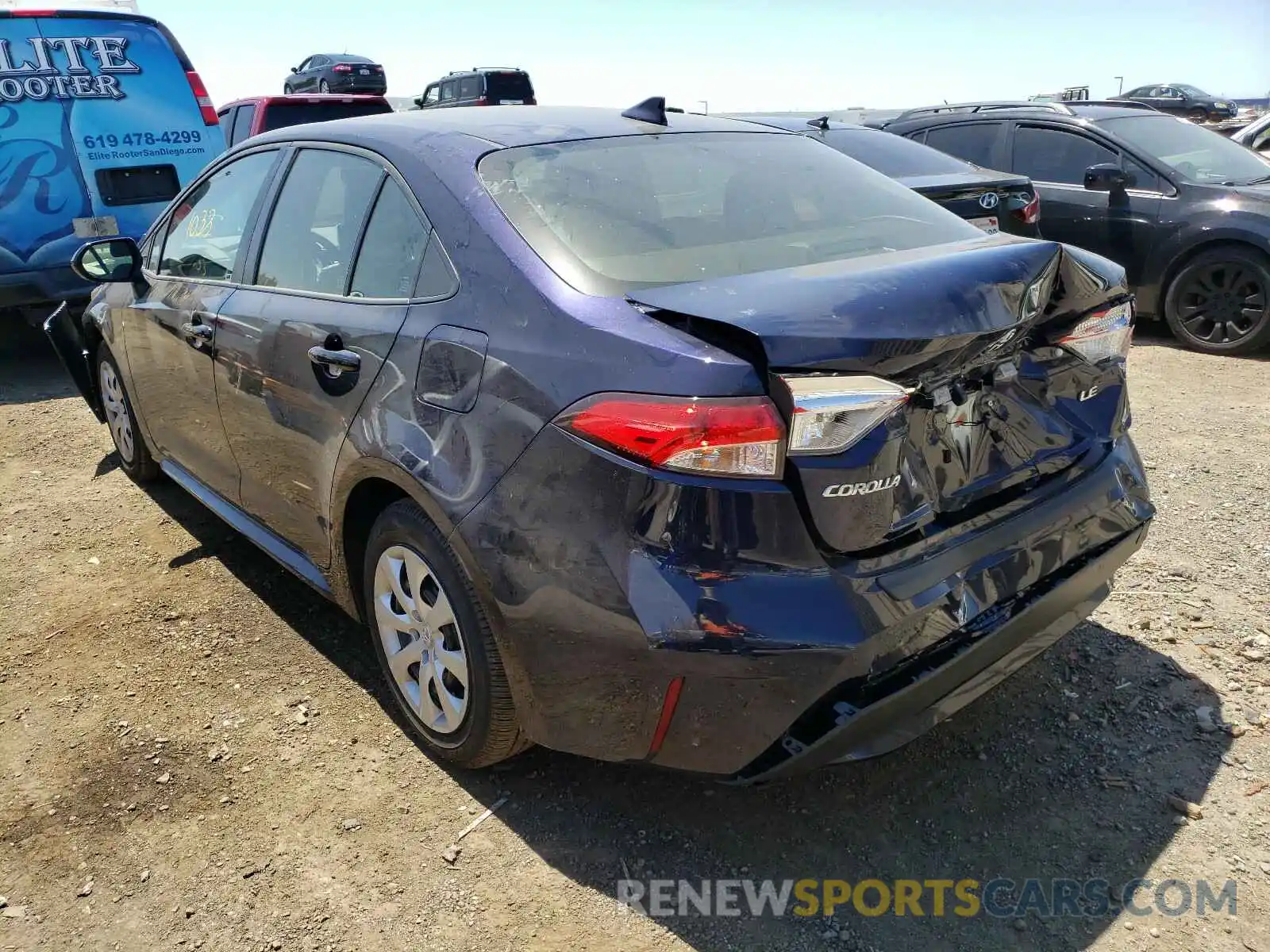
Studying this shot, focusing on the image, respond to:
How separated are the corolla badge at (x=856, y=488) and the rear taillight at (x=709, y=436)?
0.38 feet

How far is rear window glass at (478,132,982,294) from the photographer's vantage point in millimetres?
2301

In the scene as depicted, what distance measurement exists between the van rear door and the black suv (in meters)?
6.27

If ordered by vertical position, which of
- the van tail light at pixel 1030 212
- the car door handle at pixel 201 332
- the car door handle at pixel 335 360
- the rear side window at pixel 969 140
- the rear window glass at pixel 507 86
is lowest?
the van tail light at pixel 1030 212

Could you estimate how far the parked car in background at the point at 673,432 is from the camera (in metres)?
1.91

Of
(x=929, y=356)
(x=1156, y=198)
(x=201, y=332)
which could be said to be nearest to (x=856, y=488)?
(x=929, y=356)

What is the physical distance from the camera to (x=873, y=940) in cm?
212

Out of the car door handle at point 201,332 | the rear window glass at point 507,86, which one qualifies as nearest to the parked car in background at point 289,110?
the car door handle at point 201,332

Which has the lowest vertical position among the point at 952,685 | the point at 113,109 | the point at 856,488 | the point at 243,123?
the point at 952,685

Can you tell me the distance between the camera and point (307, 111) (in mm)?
9609

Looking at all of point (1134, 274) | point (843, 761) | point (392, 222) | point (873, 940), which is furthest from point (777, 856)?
point (1134, 274)

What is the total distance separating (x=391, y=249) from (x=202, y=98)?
19.2 ft

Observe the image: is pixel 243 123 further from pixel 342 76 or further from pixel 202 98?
pixel 342 76

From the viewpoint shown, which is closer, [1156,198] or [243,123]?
[1156,198]
